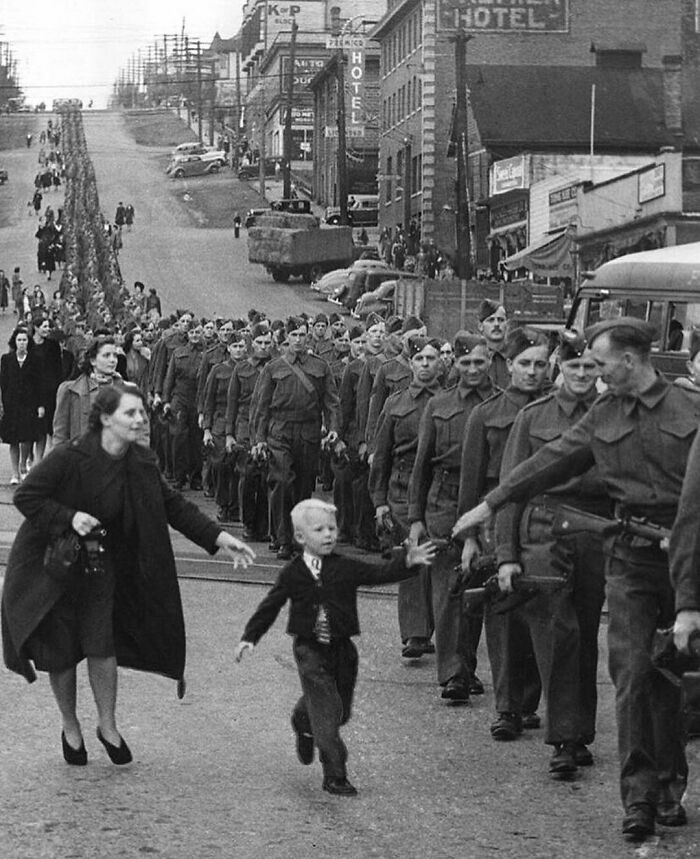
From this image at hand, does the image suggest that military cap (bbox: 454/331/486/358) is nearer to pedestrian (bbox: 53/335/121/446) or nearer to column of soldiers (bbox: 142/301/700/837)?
column of soldiers (bbox: 142/301/700/837)

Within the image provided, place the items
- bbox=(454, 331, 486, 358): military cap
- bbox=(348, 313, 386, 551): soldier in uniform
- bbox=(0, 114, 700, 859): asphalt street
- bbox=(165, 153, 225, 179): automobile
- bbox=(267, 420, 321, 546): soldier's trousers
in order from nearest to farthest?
bbox=(0, 114, 700, 859): asphalt street, bbox=(454, 331, 486, 358): military cap, bbox=(267, 420, 321, 546): soldier's trousers, bbox=(348, 313, 386, 551): soldier in uniform, bbox=(165, 153, 225, 179): automobile

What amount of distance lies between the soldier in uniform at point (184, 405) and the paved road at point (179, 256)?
3623 cm

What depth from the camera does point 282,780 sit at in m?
8.21

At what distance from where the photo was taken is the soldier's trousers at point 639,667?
23.8 ft

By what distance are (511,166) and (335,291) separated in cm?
738

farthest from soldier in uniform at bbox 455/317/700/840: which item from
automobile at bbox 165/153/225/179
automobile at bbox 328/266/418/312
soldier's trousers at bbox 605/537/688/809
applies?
automobile at bbox 165/153/225/179

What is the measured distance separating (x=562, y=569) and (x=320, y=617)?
1.11 metres

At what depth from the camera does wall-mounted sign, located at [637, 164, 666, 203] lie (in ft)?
150

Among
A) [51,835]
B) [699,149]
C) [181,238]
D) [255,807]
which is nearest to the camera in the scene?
[51,835]

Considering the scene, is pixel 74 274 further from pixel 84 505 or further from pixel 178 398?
pixel 84 505

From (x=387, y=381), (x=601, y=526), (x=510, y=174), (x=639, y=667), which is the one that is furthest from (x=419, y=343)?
(x=510, y=174)

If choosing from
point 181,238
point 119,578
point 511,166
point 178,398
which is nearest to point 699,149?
point 511,166

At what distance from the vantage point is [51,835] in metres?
7.17

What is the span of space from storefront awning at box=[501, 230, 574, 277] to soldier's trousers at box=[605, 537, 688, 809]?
41307 millimetres
